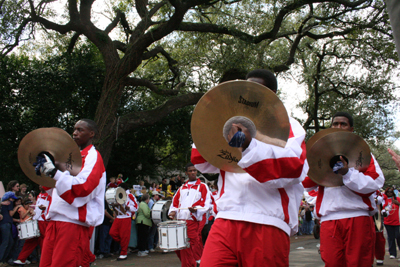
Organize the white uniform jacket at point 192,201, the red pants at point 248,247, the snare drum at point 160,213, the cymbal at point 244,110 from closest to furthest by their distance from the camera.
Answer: the cymbal at point 244,110
the red pants at point 248,247
the white uniform jacket at point 192,201
the snare drum at point 160,213

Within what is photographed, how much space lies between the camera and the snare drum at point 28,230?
884 centimetres

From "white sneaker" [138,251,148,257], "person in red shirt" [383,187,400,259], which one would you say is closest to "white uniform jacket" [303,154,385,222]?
"person in red shirt" [383,187,400,259]

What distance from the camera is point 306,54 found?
22.5 m

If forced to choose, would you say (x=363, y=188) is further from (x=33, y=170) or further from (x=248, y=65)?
(x=248, y=65)

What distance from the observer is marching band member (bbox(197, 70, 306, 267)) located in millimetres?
2354

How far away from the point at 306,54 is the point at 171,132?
10.3 meters

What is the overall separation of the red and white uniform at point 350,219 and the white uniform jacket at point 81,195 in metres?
2.83

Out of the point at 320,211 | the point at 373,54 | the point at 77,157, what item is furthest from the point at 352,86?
the point at 77,157

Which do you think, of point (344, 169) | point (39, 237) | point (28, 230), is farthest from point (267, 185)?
point (39, 237)

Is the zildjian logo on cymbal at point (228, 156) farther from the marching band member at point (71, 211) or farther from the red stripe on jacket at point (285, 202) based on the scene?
the marching band member at point (71, 211)

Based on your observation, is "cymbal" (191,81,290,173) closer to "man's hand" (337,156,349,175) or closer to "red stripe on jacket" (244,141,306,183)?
"red stripe on jacket" (244,141,306,183)

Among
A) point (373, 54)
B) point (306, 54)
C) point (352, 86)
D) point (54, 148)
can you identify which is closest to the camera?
point (54, 148)

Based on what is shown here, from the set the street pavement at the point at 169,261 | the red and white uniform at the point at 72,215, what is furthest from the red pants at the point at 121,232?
the red and white uniform at the point at 72,215

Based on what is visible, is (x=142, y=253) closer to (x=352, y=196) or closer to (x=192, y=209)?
(x=192, y=209)
